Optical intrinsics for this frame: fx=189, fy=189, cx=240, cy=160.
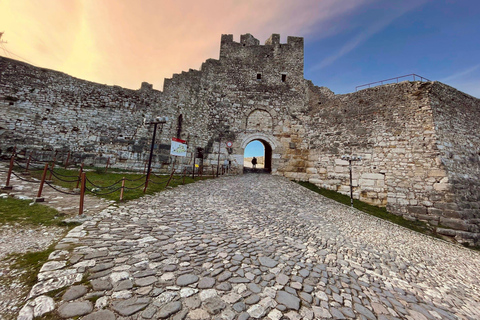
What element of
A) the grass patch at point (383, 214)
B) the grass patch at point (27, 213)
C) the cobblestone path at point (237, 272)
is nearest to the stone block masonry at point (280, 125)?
the grass patch at point (383, 214)

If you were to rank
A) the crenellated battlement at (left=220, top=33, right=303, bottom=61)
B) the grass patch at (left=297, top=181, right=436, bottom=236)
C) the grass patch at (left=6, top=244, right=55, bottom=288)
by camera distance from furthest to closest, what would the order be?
the crenellated battlement at (left=220, top=33, right=303, bottom=61), the grass patch at (left=297, top=181, right=436, bottom=236), the grass patch at (left=6, top=244, right=55, bottom=288)

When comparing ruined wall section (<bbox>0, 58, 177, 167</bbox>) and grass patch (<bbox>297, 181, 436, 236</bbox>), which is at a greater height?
ruined wall section (<bbox>0, 58, 177, 167</bbox>)

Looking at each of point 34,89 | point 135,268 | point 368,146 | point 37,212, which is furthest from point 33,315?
point 34,89

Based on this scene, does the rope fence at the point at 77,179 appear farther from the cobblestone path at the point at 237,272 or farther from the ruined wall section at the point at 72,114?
the cobblestone path at the point at 237,272

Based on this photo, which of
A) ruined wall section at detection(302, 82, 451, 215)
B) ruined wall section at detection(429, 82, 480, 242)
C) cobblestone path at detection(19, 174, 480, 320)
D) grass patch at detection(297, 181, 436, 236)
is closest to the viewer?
cobblestone path at detection(19, 174, 480, 320)

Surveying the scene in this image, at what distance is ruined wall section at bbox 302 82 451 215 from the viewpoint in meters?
11.3

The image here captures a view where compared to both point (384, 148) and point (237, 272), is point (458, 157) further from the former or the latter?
point (237, 272)

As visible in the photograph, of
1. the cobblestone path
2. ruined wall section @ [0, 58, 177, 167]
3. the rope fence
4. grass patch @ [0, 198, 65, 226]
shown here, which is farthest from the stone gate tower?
grass patch @ [0, 198, 65, 226]

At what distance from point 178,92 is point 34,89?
938cm

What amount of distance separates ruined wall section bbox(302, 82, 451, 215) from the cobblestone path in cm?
516

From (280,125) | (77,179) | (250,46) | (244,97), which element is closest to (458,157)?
(280,125)

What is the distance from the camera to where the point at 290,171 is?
16516 mm

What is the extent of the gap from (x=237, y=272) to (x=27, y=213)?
18.8 ft

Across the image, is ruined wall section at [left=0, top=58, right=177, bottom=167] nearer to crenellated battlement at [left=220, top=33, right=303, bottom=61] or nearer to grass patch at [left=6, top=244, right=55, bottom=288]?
crenellated battlement at [left=220, top=33, right=303, bottom=61]
